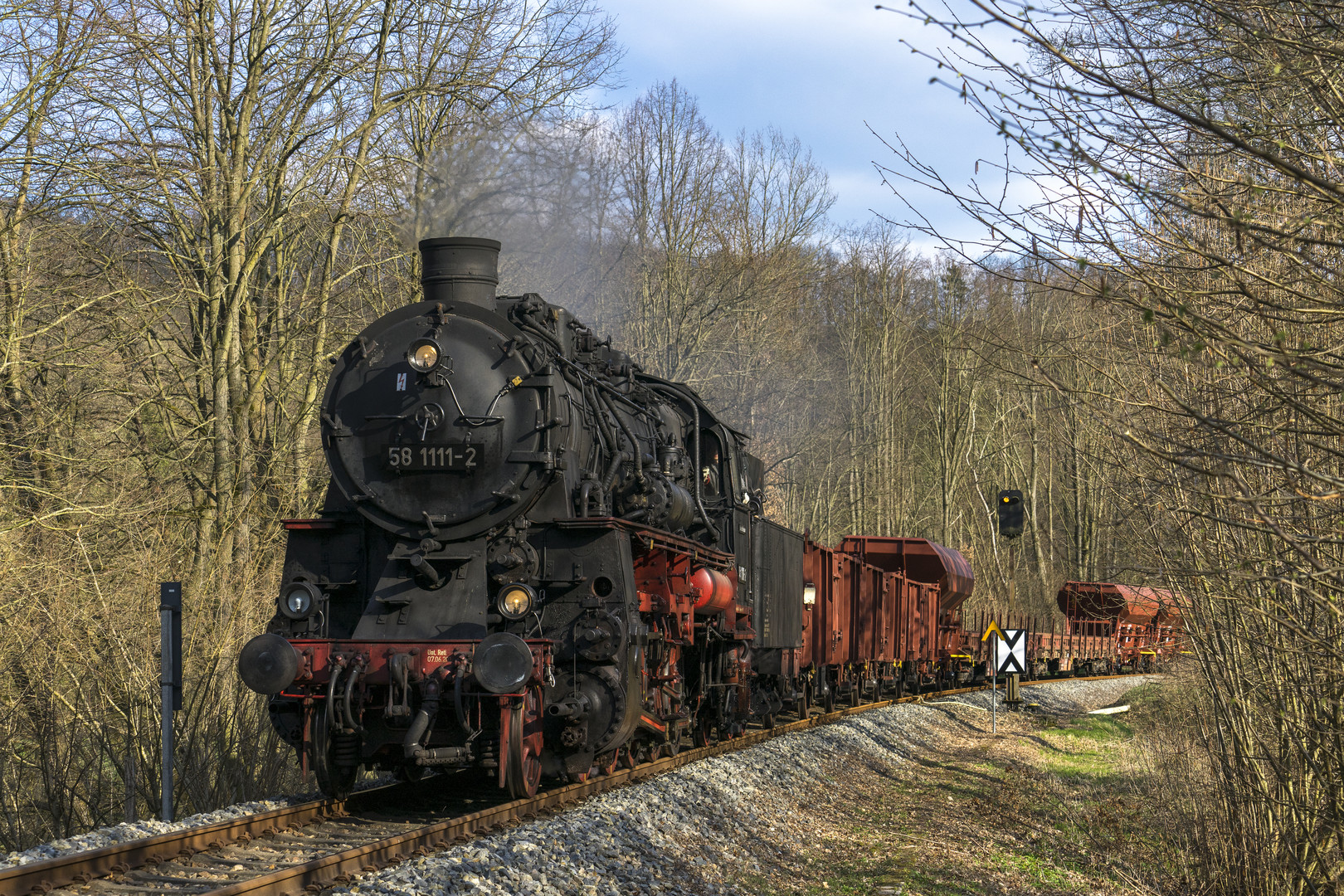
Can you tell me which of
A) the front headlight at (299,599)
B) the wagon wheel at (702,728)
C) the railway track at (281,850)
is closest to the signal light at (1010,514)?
the wagon wheel at (702,728)

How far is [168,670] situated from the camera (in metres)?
8.45

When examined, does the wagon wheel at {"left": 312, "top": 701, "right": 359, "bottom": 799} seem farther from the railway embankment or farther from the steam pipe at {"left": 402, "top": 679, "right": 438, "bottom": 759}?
the railway embankment

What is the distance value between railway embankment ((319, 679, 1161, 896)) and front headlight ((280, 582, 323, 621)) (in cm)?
243

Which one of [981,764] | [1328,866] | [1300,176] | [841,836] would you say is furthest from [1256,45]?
[981,764]

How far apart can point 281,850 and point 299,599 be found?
2.25m

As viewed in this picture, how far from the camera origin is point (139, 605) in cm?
1207

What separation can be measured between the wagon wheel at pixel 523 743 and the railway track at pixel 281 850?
0.13m

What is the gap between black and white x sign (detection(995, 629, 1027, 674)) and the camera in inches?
658

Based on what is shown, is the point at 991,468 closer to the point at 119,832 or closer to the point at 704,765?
the point at 704,765

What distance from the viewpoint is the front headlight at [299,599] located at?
8.98 meters

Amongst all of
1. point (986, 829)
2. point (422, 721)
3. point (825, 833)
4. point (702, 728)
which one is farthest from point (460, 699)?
point (702, 728)

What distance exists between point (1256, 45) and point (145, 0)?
1337 centimetres

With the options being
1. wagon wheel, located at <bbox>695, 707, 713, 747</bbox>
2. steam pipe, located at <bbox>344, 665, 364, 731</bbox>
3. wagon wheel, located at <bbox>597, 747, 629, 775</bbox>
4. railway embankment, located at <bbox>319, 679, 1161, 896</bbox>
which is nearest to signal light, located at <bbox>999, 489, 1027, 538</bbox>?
railway embankment, located at <bbox>319, 679, 1161, 896</bbox>

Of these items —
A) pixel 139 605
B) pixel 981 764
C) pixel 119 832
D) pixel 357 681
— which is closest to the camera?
pixel 119 832
